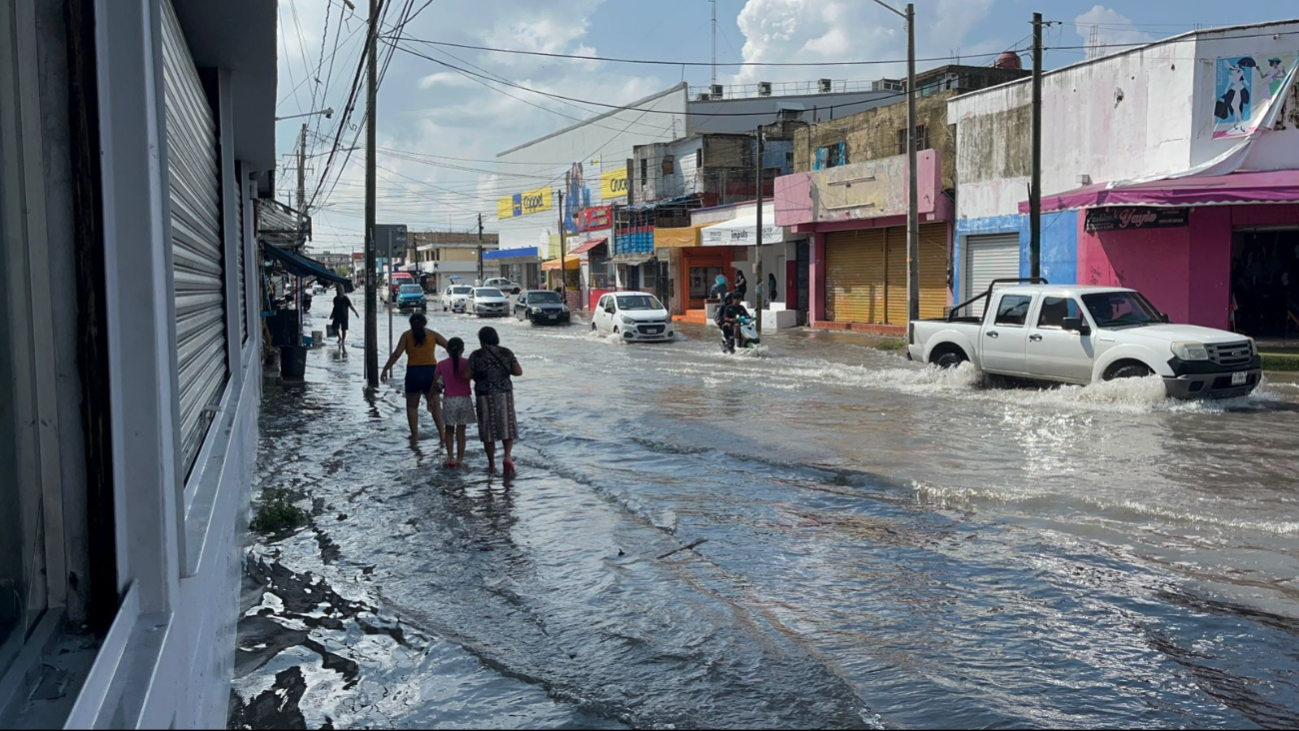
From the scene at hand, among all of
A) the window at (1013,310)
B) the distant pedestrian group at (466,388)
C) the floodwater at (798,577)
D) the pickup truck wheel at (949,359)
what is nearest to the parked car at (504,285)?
the pickup truck wheel at (949,359)

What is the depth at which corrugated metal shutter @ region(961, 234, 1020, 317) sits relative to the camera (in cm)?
2684

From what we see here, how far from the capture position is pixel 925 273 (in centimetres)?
3061

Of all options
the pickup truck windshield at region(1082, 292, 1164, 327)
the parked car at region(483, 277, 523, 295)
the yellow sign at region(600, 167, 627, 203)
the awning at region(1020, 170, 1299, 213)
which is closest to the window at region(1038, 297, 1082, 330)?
the pickup truck windshield at region(1082, 292, 1164, 327)

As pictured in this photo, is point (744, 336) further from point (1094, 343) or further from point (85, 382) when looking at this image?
point (85, 382)

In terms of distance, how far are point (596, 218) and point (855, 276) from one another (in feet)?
87.6

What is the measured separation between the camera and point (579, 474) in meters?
11.2

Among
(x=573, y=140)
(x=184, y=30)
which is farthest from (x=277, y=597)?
(x=573, y=140)

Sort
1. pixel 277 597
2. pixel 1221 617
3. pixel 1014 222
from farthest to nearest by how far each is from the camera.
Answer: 1. pixel 1014 222
2. pixel 277 597
3. pixel 1221 617

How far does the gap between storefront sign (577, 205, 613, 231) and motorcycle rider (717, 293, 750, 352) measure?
3025 centimetres

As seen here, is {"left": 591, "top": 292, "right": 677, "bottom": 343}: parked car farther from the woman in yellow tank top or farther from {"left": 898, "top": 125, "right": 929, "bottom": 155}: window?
the woman in yellow tank top

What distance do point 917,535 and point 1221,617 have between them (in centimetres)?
240

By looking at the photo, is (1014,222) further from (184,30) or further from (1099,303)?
(184,30)

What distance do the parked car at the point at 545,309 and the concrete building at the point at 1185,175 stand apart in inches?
822

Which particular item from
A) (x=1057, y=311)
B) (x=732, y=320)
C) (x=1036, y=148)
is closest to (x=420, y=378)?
(x=1057, y=311)
